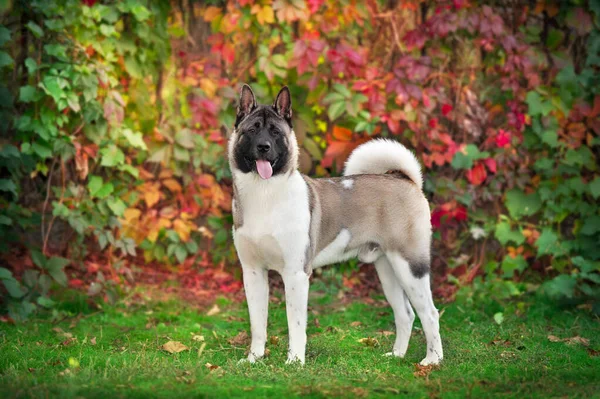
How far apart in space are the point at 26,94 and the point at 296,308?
2.78 meters

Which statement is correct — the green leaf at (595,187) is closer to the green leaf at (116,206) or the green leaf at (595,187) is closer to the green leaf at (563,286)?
the green leaf at (563,286)

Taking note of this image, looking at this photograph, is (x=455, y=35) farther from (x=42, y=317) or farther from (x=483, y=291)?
(x=42, y=317)

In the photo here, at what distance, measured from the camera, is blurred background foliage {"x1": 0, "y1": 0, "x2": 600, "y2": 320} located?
20.4ft

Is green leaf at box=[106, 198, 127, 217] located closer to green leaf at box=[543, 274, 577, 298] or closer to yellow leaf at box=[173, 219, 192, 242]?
yellow leaf at box=[173, 219, 192, 242]

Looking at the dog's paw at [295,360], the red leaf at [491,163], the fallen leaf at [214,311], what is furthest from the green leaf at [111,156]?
the red leaf at [491,163]

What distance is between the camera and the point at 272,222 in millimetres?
4535

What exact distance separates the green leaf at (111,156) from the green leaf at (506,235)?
3.34m

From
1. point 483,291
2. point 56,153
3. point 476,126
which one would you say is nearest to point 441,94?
point 476,126

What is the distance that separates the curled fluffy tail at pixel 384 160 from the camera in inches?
202

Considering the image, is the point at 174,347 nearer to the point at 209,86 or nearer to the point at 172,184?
the point at 172,184

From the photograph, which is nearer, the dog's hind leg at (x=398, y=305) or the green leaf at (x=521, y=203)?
the dog's hind leg at (x=398, y=305)

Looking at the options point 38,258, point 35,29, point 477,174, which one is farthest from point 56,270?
point 477,174

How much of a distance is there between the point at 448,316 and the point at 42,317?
10.2 ft

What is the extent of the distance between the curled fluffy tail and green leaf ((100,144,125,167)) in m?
2.08
